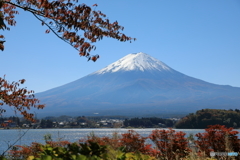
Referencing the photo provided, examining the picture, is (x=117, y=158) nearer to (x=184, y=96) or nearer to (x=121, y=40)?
(x=121, y=40)

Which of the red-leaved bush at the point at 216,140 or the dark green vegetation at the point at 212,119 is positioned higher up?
the dark green vegetation at the point at 212,119

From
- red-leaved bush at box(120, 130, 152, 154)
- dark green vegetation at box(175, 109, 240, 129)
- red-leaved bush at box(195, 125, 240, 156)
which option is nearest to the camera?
red-leaved bush at box(120, 130, 152, 154)

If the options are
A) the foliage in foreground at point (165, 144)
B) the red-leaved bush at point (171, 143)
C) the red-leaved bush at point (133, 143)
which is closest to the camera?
the foliage in foreground at point (165, 144)

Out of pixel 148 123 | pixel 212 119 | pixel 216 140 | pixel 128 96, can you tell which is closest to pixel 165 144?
pixel 216 140

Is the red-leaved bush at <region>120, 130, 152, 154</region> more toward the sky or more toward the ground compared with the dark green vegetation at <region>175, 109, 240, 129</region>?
more toward the ground

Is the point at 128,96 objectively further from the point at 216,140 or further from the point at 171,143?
the point at 171,143

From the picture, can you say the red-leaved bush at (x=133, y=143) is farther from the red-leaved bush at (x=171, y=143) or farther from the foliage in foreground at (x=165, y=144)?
the red-leaved bush at (x=171, y=143)

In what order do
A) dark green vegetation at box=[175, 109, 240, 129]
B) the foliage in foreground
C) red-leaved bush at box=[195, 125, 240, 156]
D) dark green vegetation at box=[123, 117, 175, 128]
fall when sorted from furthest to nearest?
dark green vegetation at box=[123, 117, 175, 128] < dark green vegetation at box=[175, 109, 240, 129] < red-leaved bush at box=[195, 125, 240, 156] < the foliage in foreground

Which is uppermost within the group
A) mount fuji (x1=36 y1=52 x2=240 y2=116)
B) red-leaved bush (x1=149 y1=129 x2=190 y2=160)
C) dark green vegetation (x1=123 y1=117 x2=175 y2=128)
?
mount fuji (x1=36 y1=52 x2=240 y2=116)

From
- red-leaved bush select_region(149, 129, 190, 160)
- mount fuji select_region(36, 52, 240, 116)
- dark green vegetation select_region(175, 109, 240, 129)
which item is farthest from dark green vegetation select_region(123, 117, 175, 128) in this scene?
mount fuji select_region(36, 52, 240, 116)

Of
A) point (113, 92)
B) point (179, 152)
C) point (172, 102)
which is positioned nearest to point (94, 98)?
point (113, 92)

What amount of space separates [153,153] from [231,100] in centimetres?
17346

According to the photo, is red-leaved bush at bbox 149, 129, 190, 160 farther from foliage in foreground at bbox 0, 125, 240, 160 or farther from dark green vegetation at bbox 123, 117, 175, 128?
dark green vegetation at bbox 123, 117, 175, 128

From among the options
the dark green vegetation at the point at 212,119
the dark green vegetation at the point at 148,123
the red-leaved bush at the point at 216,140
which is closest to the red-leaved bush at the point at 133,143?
the red-leaved bush at the point at 216,140
